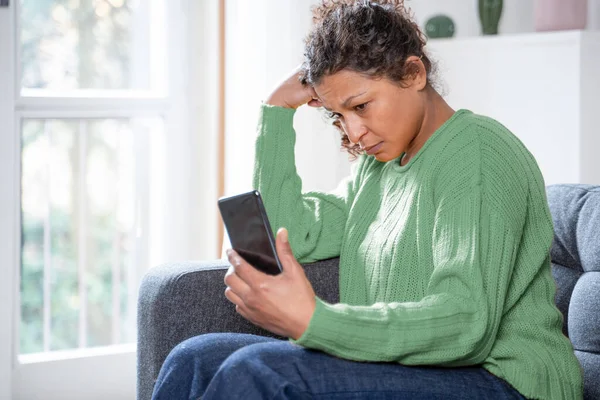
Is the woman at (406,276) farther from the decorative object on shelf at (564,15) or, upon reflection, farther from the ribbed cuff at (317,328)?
the decorative object on shelf at (564,15)

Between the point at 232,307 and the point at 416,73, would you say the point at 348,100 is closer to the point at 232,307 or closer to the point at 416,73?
the point at 416,73

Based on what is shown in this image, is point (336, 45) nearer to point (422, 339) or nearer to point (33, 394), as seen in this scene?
point (422, 339)

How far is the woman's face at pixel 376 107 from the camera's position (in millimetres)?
1474

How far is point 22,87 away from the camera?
107 inches

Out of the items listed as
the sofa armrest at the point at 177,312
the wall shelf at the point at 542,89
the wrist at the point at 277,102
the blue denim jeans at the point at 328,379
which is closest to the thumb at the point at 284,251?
the blue denim jeans at the point at 328,379

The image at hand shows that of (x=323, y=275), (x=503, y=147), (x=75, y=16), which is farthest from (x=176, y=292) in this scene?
(x=75, y=16)

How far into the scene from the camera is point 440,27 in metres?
2.79

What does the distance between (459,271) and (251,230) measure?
309 millimetres

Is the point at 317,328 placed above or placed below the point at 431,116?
below

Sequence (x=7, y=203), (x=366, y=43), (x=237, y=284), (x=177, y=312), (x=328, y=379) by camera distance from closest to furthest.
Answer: (x=328, y=379) < (x=237, y=284) < (x=366, y=43) < (x=177, y=312) < (x=7, y=203)

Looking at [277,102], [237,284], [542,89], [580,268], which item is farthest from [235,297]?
[542,89]

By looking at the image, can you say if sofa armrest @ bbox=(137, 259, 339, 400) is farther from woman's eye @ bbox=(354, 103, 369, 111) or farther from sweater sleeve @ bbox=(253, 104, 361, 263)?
woman's eye @ bbox=(354, 103, 369, 111)

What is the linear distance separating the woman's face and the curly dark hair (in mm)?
14

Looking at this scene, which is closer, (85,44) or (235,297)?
(235,297)
